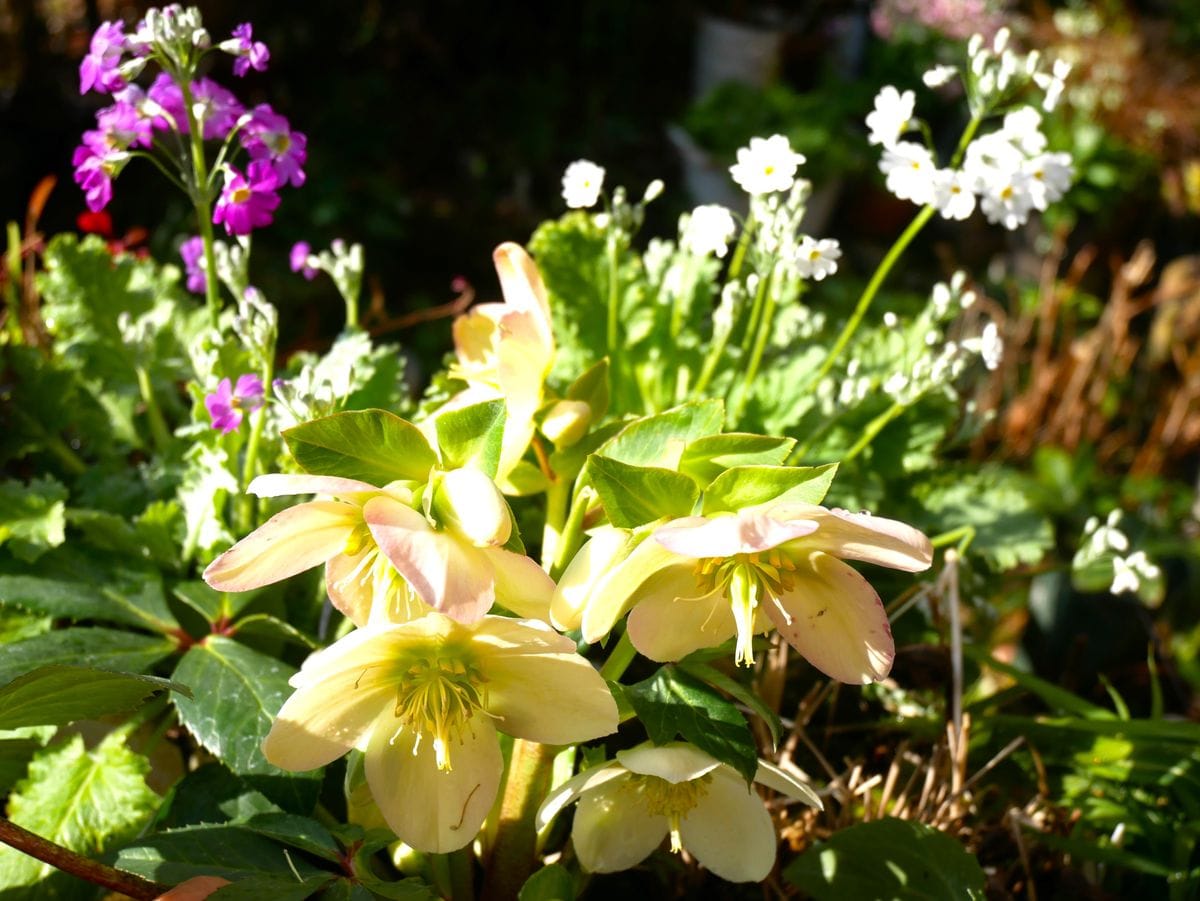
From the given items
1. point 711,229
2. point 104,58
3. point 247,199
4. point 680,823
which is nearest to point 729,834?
point 680,823

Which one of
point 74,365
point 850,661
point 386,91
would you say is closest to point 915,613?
point 850,661

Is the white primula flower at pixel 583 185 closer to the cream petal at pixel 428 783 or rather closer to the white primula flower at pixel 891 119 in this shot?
the white primula flower at pixel 891 119

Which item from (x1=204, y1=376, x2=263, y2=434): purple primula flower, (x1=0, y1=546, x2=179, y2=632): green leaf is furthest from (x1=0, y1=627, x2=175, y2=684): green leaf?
(x1=204, y1=376, x2=263, y2=434): purple primula flower

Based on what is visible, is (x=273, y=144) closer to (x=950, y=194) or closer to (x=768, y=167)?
(x=768, y=167)

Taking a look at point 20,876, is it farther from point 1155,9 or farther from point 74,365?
point 1155,9

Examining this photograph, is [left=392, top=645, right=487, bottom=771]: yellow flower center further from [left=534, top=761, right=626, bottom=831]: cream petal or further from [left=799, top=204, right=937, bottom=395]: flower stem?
[left=799, top=204, right=937, bottom=395]: flower stem
